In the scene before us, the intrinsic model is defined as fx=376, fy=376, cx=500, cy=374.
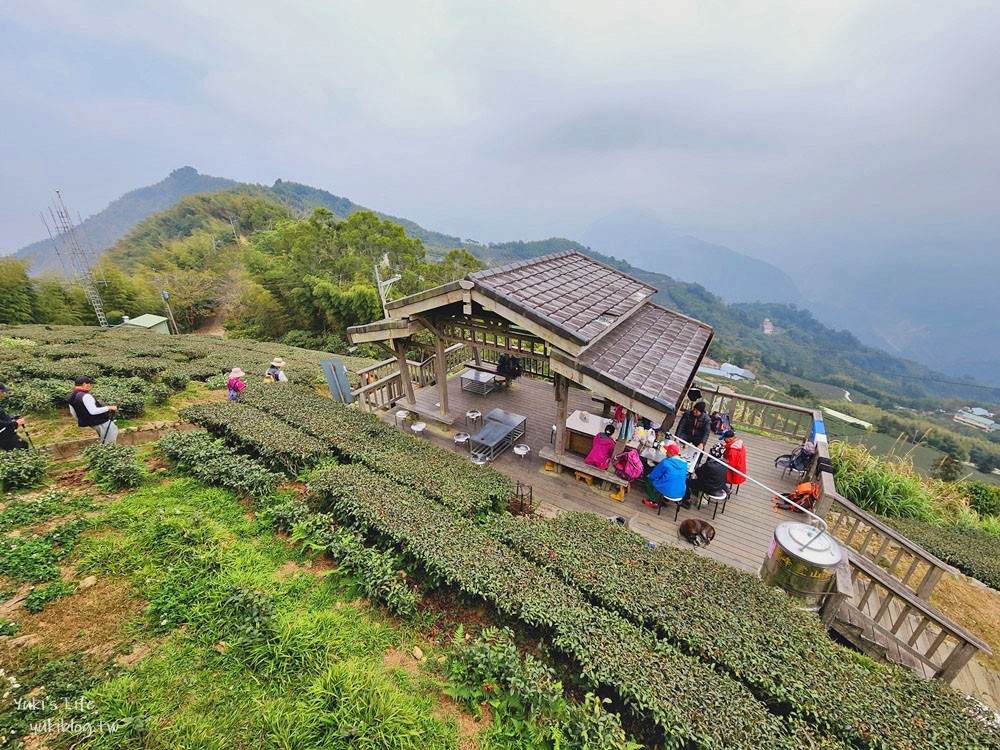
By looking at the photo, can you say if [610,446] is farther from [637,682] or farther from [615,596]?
[637,682]

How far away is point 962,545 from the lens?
24.8ft

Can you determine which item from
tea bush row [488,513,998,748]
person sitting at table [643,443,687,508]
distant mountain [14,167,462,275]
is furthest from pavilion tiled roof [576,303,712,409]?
distant mountain [14,167,462,275]

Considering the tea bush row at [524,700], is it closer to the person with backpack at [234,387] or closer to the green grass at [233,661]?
the green grass at [233,661]

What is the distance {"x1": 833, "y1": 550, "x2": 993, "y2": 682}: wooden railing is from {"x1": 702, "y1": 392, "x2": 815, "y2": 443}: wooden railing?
3913 millimetres

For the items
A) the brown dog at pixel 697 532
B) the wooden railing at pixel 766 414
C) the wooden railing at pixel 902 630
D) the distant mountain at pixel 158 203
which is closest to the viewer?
the wooden railing at pixel 902 630

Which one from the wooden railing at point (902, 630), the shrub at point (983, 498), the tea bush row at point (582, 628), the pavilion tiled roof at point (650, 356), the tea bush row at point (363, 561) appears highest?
the pavilion tiled roof at point (650, 356)

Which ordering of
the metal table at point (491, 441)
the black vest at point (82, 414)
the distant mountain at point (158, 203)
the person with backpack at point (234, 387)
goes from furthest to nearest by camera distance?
the distant mountain at point (158, 203) → the person with backpack at point (234, 387) → the metal table at point (491, 441) → the black vest at point (82, 414)

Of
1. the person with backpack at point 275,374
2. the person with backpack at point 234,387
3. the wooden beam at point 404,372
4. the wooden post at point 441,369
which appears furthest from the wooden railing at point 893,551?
the person with backpack at point 275,374

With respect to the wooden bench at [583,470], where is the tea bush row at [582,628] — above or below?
above

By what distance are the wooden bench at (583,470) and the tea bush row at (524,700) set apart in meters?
3.62

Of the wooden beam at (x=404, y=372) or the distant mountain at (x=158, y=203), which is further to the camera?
the distant mountain at (x=158, y=203)

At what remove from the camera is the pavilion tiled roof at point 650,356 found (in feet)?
20.1

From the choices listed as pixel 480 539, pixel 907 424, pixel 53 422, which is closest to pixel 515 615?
pixel 480 539

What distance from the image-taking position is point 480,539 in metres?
5.16
